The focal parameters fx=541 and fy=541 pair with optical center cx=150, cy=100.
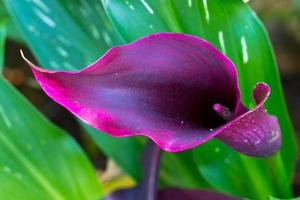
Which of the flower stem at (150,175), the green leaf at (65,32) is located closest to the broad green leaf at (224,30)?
the flower stem at (150,175)

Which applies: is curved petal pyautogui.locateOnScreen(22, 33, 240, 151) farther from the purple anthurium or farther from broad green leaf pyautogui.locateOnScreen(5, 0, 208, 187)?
broad green leaf pyautogui.locateOnScreen(5, 0, 208, 187)

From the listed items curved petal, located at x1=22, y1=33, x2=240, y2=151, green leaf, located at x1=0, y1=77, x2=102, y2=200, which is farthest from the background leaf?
curved petal, located at x1=22, y1=33, x2=240, y2=151

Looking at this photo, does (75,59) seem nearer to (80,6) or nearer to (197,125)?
(80,6)

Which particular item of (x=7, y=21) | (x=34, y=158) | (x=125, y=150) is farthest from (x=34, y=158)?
(x=7, y=21)

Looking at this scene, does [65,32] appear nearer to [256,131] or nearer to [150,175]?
[150,175]

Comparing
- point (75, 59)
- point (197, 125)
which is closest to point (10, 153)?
point (75, 59)

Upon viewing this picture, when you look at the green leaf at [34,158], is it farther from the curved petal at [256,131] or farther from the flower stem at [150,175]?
the curved petal at [256,131]
